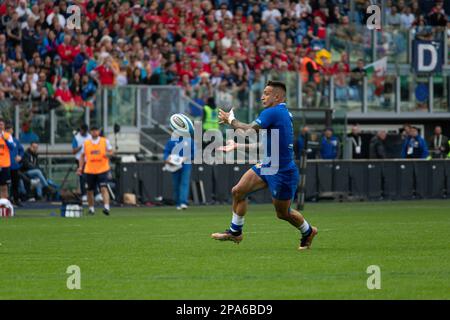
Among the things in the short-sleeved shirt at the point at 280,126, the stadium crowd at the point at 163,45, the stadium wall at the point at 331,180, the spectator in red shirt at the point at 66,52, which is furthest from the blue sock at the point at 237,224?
the spectator in red shirt at the point at 66,52

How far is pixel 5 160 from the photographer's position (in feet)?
106

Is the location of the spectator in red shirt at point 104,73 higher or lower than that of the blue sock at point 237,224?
higher

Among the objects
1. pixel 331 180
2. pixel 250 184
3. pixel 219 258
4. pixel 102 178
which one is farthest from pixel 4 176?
pixel 219 258

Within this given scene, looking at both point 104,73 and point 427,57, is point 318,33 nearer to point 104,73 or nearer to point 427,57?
point 427,57

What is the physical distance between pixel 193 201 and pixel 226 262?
66.7 ft

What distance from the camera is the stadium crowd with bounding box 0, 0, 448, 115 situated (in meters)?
36.3

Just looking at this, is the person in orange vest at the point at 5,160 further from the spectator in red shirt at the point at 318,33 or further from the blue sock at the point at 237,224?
the blue sock at the point at 237,224

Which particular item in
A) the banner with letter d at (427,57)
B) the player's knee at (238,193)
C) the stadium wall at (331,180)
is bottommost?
the stadium wall at (331,180)

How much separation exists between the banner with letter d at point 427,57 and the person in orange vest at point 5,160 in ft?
51.9

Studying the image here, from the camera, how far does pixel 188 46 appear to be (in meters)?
38.8

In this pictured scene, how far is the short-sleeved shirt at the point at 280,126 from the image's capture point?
59.0ft

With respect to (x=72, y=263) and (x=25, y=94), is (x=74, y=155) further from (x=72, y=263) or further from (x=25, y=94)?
(x=72, y=263)

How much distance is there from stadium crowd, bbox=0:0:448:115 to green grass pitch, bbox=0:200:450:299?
29.6 ft

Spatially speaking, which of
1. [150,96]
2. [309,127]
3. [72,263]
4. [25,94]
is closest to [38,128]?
[25,94]
